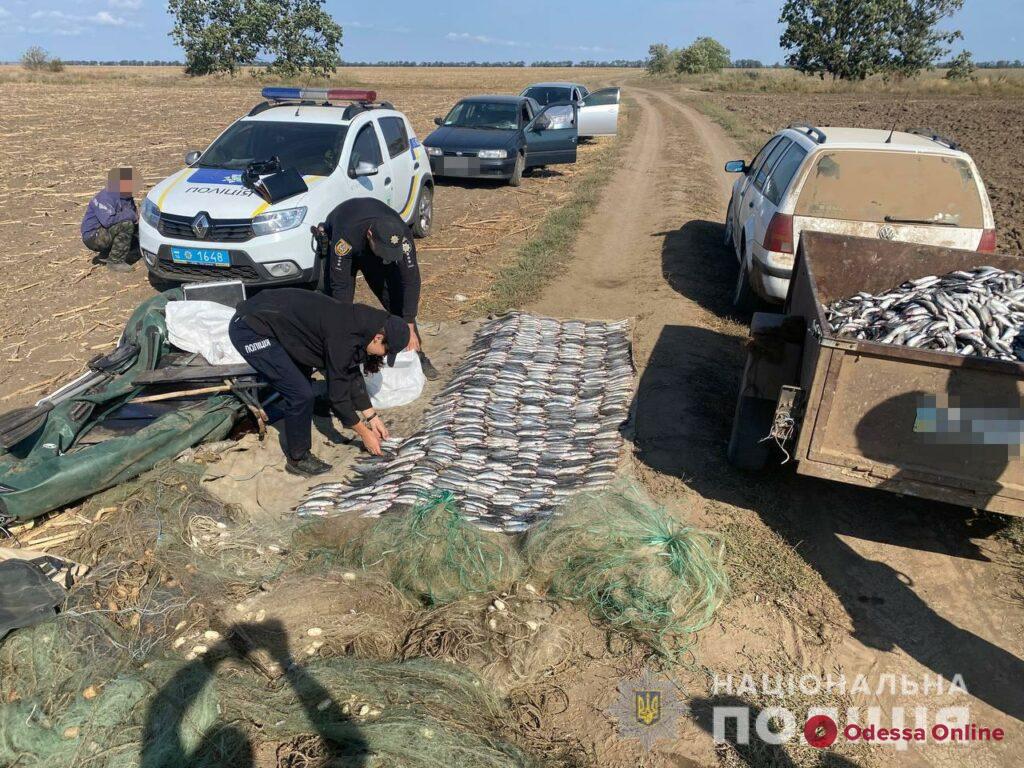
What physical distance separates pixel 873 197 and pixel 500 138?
10236mm

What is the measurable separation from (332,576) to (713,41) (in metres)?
89.9

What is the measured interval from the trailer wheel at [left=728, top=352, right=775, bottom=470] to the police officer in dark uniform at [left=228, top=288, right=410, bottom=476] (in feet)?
8.77

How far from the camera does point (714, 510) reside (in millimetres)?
5188

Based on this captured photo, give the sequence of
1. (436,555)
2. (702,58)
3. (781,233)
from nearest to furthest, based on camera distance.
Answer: (436,555) → (781,233) → (702,58)

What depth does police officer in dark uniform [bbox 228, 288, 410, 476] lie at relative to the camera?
16.6 ft

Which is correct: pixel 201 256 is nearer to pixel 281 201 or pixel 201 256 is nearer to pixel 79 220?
pixel 281 201

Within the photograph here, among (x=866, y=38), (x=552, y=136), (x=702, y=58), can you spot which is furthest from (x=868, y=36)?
(x=552, y=136)

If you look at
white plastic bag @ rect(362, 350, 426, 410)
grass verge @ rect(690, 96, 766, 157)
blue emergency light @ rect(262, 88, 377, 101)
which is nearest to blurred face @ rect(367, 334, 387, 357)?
white plastic bag @ rect(362, 350, 426, 410)

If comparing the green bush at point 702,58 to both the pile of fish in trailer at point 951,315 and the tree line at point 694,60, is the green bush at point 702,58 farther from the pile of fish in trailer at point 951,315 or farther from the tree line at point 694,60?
the pile of fish in trailer at point 951,315

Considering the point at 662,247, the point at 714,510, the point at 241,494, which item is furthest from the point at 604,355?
the point at 662,247

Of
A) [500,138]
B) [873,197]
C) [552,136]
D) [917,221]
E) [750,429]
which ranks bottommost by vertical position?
[750,429]

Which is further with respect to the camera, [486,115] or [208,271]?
[486,115]

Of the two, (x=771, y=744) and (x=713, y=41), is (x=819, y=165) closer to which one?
(x=771, y=744)

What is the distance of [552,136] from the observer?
16891 mm
